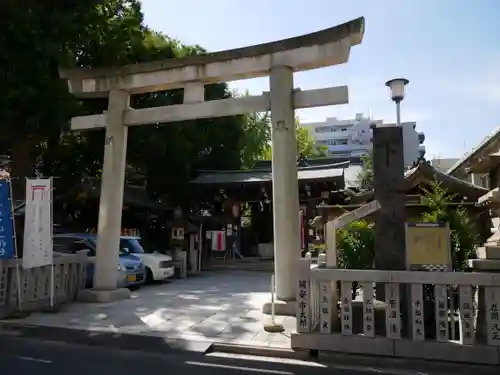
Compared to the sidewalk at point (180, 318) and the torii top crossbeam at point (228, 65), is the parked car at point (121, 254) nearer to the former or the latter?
the sidewalk at point (180, 318)

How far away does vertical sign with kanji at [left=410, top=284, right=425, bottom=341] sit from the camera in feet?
18.4

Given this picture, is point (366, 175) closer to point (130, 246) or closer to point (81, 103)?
point (130, 246)

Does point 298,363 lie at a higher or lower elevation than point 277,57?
lower

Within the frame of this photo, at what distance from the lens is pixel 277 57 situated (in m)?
9.00

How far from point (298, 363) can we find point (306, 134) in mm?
38853

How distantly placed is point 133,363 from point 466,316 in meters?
4.33

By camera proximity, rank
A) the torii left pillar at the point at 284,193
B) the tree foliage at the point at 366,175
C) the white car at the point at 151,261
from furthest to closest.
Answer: the tree foliage at the point at 366,175 → the white car at the point at 151,261 → the torii left pillar at the point at 284,193

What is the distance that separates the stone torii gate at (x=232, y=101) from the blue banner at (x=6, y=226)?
6.92ft

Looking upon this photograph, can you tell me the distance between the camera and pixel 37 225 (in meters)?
8.80

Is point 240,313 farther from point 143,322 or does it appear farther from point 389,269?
point 389,269

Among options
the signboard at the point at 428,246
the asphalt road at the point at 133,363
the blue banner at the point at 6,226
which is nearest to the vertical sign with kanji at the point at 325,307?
the asphalt road at the point at 133,363

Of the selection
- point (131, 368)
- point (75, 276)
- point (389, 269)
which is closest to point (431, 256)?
point (389, 269)

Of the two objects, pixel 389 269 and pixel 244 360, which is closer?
pixel 244 360

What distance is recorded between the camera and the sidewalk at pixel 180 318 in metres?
6.96
